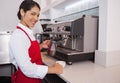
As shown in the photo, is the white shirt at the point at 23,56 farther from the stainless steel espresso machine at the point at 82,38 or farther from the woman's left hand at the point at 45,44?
the woman's left hand at the point at 45,44

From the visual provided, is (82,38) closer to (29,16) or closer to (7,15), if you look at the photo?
(29,16)

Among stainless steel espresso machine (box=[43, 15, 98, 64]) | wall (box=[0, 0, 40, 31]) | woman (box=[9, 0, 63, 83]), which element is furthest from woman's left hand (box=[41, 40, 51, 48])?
wall (box=[0, 0, 40, 31])

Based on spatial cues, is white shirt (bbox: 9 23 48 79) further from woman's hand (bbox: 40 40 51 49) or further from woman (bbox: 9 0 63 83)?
woman's hand (bbox: 40 40 51 49)

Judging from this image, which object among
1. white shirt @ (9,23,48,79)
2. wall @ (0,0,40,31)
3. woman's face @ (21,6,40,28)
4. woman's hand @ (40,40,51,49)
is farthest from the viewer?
wall @ (0,0,40,31)

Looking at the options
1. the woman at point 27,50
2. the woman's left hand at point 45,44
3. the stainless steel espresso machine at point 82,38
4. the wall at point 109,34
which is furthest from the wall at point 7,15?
the wall at point 109,34

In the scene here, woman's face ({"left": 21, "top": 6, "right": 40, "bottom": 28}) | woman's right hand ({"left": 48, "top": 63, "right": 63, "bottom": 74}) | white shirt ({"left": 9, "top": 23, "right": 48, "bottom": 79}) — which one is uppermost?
woman's face ({"left": 21, "top": 6, "right": 40, "bottom": 28})

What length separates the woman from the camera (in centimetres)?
91

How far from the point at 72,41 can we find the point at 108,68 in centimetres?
46

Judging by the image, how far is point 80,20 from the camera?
1.36 m

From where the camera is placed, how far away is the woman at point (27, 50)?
91 cm

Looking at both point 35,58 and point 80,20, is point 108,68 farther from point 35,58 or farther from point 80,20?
point 35,58

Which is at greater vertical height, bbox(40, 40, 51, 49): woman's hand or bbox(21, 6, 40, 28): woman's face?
bbox(21, 6, 40, 28): woman's face

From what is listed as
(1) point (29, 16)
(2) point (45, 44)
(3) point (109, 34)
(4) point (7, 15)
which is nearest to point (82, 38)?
(3) point (109, 34)

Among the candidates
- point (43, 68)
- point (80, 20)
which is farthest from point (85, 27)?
point (43, 68)
